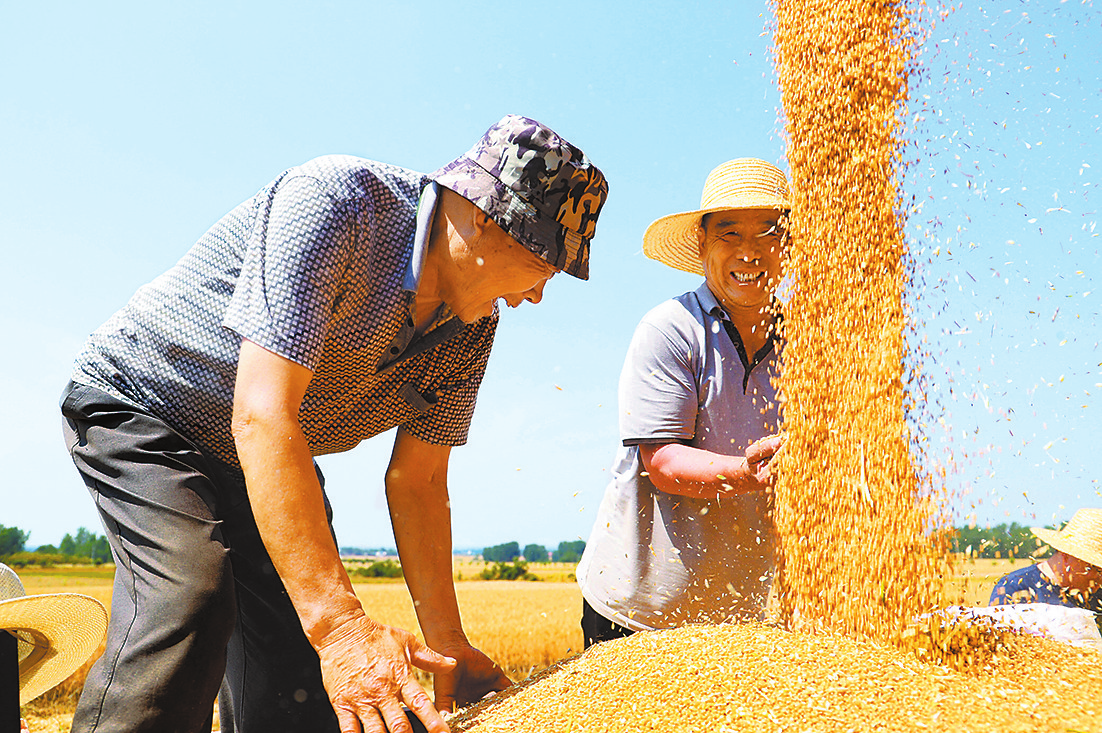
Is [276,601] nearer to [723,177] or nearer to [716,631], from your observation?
[716,631]

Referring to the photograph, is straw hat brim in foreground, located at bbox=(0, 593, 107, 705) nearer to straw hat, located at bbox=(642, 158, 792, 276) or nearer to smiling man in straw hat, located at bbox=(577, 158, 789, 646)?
smiling man in straw hat, located at bbox=(577, 158, 789, 646)

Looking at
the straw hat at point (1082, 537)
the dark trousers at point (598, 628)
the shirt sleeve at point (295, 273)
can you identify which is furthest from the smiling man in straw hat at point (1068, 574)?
the shirt sleeve at point (295, 273)

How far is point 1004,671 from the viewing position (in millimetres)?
1808

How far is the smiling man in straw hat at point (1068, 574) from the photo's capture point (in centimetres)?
408

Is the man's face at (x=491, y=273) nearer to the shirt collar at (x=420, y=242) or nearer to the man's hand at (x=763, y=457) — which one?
the shirt collar at (x=420, y=242)

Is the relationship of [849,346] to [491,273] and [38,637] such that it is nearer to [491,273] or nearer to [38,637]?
[491,273]

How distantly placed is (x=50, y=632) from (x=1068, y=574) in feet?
16.4

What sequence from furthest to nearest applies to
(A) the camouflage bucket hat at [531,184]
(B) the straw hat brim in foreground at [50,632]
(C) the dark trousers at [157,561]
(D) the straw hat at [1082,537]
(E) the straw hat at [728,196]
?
(D) the straw hat at [1082,537] < (B) the straw hat brim in foreground at [50,632] < (E) the straw hat at [728,196] < (A) the camouflage bucket hat at [531,184] < (C) the dark trousers at [157,561]

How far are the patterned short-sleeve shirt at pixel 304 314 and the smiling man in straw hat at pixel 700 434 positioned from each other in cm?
73

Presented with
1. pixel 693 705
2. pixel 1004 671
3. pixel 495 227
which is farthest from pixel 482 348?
pixel 1004 671

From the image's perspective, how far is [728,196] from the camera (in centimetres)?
285

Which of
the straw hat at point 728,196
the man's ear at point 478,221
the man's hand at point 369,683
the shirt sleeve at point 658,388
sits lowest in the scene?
the man's hand at point 369,683

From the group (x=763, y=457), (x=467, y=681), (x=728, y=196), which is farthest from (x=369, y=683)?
(x=728, y=196)

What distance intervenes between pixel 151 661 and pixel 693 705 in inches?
45.3
